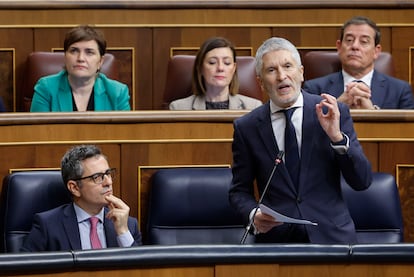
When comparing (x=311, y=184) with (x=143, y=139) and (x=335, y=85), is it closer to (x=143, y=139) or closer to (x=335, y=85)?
(x=143, y=139)

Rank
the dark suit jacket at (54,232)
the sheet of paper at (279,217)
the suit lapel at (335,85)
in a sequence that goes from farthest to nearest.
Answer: the suit lapel at (335,85) < the dark suit jacket at (54,232) < the sheet of paper at (279,217)

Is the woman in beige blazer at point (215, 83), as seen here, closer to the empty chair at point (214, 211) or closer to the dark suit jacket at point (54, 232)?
the empty chair at point (214, 211)

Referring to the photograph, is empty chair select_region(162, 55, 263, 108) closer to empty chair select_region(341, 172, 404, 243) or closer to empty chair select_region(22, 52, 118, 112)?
empty chair select_region(22, 52, 118, 112)

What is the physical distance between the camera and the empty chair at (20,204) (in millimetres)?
1639

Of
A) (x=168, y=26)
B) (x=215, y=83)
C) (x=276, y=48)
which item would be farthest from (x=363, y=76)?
(x=276, y=48)

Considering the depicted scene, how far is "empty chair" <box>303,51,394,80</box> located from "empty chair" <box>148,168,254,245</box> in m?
0.65

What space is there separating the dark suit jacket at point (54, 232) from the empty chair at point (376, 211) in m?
0.35

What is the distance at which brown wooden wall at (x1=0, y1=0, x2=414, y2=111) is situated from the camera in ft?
7.72

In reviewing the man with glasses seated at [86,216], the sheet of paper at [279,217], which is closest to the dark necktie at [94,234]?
the man with glasses seated at [86,216]

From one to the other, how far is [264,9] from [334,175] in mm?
981

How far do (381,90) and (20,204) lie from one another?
2.71 feet

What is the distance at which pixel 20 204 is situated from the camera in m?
1.65

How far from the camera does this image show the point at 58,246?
1.60 m

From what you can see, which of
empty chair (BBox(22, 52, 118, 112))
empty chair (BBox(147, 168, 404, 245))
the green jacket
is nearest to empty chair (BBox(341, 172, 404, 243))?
empty chair (BBox(147, 168, 404, 245))
